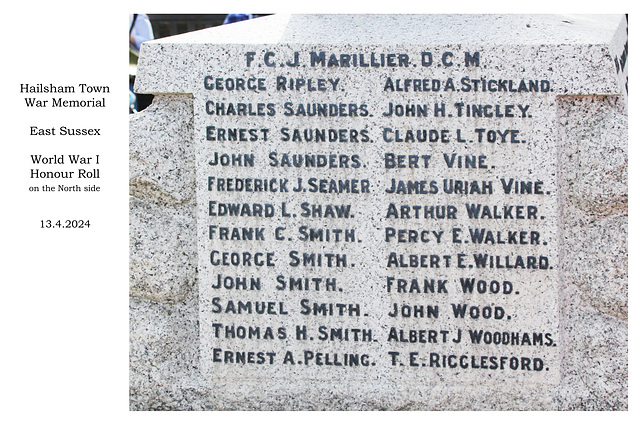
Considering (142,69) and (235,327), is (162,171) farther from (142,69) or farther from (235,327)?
(235,327)

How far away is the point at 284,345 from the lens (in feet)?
10.5

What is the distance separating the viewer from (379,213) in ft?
10.2

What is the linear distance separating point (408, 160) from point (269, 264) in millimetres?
884

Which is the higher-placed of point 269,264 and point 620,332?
point 269,264

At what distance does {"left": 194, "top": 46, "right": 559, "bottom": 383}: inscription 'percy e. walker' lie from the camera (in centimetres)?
303

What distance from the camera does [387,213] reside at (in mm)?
3092

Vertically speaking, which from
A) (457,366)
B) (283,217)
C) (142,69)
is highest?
(142,69)

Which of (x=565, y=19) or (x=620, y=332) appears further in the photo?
(x=565, y=19)

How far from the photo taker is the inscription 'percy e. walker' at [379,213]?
3.03 meters

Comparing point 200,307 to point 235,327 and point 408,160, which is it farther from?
point 408,160

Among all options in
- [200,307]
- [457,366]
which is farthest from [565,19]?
[200,307]

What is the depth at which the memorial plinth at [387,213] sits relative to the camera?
3.03 metres

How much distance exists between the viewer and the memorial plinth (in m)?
3.03

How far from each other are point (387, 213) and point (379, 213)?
40 millimetres
